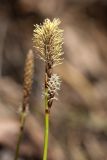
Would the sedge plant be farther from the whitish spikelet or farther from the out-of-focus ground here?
the out-of-focus ground

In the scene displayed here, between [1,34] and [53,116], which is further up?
[1,34]

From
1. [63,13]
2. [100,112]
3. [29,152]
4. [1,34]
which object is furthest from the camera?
[63,13]

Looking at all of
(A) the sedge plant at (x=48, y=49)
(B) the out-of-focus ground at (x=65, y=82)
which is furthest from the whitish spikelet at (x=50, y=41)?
(B) the out-of-focus ground at (x=65, y=82)

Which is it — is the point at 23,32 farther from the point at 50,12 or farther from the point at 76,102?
the point at 76,102

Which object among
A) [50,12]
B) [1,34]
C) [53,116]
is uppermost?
[50,12]

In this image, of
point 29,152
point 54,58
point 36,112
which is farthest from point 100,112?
point 54,58

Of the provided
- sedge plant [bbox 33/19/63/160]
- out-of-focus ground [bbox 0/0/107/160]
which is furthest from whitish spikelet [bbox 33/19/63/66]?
out-of-focus ground [bbox 0/0/107/160]

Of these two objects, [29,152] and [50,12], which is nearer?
[29,152]
